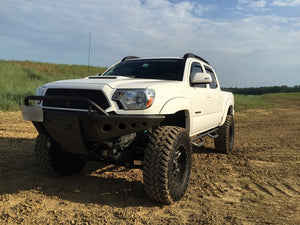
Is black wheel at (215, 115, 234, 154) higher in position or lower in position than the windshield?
lower

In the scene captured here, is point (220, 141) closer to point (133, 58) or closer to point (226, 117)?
point (226, 117)

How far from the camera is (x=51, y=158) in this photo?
12.2 ft

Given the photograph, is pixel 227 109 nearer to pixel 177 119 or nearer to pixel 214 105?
pixel 214 105

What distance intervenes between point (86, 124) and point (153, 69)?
1746mm

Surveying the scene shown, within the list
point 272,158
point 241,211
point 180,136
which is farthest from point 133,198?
point 272,158

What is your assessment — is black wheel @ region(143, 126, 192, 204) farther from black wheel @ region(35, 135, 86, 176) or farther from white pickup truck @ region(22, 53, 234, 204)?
black wheel @ region(35, 135, 86, 176)

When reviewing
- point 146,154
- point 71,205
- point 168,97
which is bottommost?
point 71,205

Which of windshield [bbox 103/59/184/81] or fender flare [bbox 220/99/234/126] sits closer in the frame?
windshield [bbox 103/59/184/81]

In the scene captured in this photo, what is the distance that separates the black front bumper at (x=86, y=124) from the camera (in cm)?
267

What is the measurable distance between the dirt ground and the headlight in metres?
1.15

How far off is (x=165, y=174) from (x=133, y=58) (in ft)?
8.93

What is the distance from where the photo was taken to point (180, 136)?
3.12m

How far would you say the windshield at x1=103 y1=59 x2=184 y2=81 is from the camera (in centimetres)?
395

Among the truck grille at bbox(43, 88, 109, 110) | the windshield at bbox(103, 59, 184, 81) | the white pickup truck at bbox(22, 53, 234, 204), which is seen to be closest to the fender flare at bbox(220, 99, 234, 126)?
the windshield at bbox(103, 59, 184, 81)
